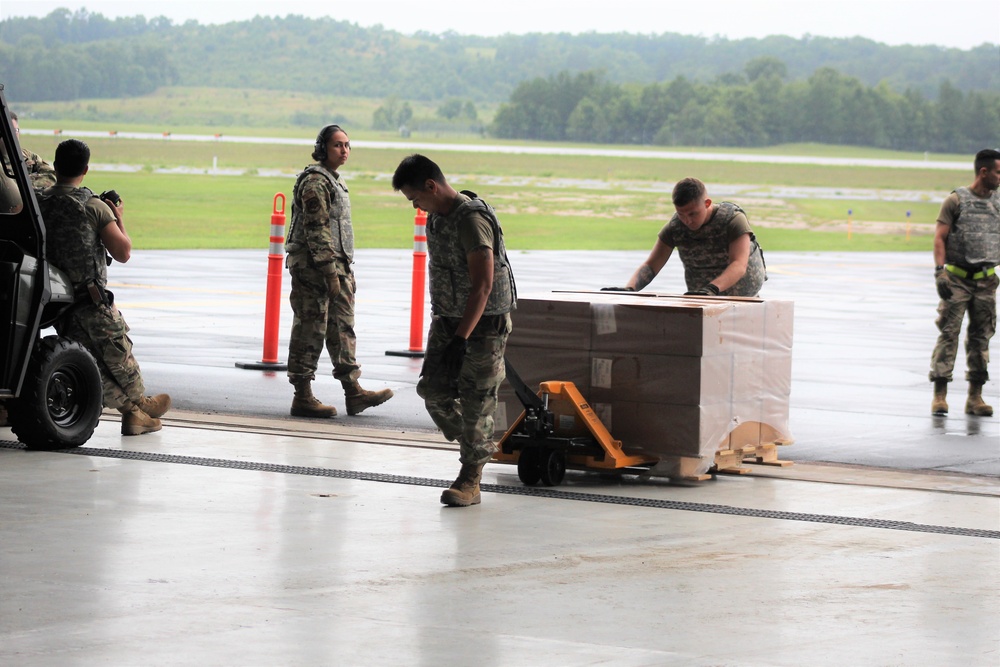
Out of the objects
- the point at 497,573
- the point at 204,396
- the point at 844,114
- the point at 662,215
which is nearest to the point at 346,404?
the point at 204,396

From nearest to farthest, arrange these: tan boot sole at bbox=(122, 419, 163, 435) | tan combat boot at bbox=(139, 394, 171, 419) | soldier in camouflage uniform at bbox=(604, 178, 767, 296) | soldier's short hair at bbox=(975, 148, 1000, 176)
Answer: soldier in camouflage uniform at bbox=(604, 178, 767, 296)
tan boot sole at bbox=(122, 419, 163, 435)
tan combat boot at bbox=(139, 394, 171, 419)
soldier's short hair at bbox=(975, 148, 1000, 176)

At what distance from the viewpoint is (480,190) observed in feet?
202

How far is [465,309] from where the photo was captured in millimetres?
7703

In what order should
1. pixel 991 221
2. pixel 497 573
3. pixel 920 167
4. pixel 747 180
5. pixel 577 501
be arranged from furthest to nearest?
pixel 920 167 < pixel 747 180 < pixel 991 221 < pixel 577 501 < pixel 497 573

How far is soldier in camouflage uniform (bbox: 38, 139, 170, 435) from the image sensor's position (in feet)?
30.7

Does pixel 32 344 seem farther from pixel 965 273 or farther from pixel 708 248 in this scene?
pixel 965 273

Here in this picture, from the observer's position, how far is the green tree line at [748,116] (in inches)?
5743

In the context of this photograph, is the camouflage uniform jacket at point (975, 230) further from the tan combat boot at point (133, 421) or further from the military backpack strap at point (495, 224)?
the tan combat boot at point (133, 421)

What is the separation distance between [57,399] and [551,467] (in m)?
3.08

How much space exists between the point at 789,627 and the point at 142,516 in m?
3.28

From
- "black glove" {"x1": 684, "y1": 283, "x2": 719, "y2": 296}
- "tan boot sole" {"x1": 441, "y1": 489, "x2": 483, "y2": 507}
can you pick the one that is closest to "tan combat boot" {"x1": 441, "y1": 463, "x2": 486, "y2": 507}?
"tan boot sole" {"x1": 441, "y1": 489, "x2": 483, "y2": 507}

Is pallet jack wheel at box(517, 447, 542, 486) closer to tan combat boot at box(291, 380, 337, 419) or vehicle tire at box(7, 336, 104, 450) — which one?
vehicle tire at box(7, 336, 104, 450)

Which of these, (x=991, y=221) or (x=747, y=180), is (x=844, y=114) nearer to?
(x=747, y=180)

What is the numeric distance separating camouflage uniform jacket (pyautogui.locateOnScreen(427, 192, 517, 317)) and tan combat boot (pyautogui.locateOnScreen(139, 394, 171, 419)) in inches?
116
